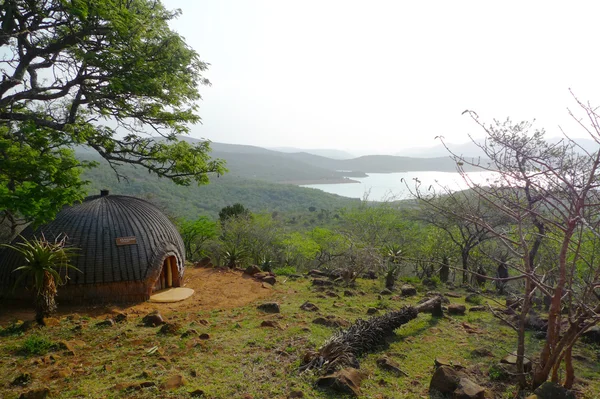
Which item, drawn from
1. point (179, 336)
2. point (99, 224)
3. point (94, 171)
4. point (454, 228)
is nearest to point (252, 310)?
point (179, 336)

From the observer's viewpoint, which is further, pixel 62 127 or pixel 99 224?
pixel 99 224

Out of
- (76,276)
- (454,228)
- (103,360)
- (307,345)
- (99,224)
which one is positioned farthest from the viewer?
(454,228)

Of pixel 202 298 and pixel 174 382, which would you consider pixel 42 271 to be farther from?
pixel 202 298

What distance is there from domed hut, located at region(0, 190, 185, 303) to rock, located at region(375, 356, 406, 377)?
23.6 ft

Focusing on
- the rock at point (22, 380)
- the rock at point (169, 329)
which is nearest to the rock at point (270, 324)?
the rock at point (169, 329)

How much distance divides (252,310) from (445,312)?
225 inches

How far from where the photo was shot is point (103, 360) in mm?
7172

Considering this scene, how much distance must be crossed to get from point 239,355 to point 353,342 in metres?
2.30

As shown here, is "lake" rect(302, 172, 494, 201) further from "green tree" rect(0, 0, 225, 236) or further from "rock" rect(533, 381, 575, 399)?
"green tree" rect(0, 0, 225, 236)

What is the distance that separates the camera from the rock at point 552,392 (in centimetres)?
528

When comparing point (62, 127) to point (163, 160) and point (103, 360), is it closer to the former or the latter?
point (163, 160)

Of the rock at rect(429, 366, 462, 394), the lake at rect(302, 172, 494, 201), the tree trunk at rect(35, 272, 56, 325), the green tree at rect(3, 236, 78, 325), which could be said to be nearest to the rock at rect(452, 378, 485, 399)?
the rock at rect(429, 366, 462, 394)

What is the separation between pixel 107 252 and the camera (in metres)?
10.7

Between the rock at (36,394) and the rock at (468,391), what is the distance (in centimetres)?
617
